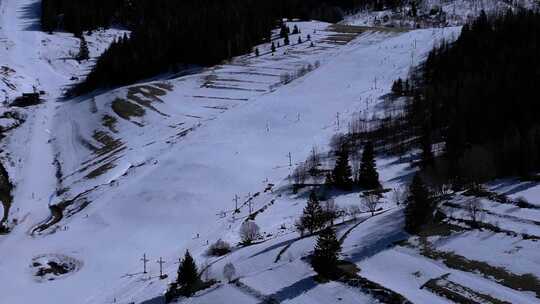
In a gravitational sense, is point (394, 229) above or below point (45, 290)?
above

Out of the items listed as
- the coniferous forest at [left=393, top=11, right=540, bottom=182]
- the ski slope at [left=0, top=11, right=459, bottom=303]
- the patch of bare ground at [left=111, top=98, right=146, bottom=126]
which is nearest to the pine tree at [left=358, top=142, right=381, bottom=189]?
the ski slope at [left=0, top=11, right=459, bottom=303]

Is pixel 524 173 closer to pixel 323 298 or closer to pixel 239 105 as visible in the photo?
pixel 323 298

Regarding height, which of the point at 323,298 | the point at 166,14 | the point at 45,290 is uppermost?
the point at 166,14

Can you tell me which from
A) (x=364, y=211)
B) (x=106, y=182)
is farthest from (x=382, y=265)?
(x=106, y=182)

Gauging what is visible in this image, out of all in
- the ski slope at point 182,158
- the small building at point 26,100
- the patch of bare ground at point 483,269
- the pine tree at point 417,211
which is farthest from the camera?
the small building at point 26,100

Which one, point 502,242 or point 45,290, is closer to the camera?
point 502,242

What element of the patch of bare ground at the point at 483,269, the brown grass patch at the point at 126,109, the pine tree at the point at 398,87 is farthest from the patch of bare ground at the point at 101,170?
the pine tree at the point at 398,87

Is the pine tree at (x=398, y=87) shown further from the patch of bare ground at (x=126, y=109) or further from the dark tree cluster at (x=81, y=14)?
the dark tree cluster at (x=81, y=14)
